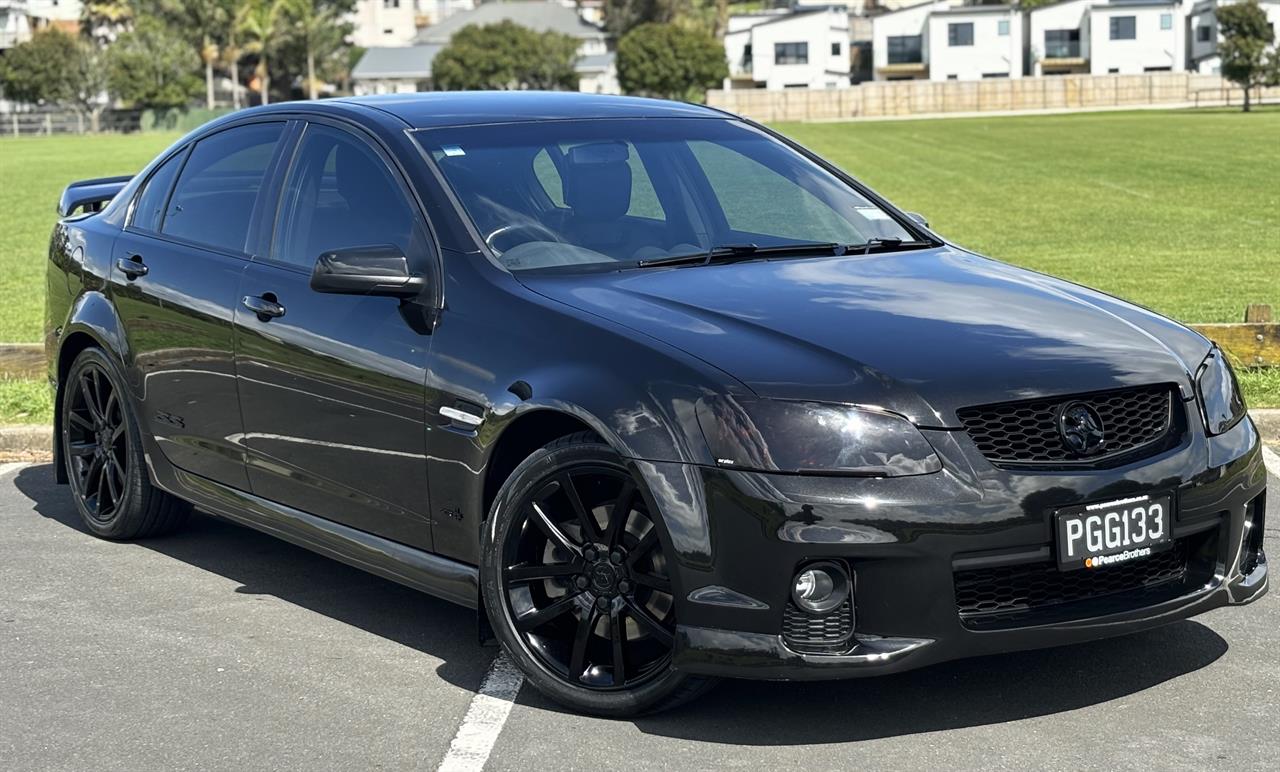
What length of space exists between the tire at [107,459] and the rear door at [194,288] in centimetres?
23

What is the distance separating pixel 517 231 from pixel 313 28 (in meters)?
134

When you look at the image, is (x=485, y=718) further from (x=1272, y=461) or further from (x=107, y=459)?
(x=1272, y=461)

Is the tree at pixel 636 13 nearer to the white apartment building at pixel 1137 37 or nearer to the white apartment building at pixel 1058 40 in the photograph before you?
the white apartment building at pixel 1058 40

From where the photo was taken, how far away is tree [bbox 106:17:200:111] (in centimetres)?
10650

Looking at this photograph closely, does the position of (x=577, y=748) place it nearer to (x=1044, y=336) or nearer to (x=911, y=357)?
(x=911, y=357)

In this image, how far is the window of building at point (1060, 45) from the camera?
11638cm

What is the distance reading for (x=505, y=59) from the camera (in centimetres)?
11500

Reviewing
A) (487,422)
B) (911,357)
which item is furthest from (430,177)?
(911,357)

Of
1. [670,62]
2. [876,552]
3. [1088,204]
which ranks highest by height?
[670,62]

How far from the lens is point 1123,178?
3069 cm

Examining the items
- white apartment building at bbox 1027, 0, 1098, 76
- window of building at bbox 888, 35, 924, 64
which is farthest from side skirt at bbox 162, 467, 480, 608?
window of building at bbox 888, 35, 924, 64

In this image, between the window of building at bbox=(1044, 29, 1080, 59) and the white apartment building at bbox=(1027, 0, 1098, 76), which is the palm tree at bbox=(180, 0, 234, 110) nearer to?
the white apartment building at bbox=(1027, 0, 1098, 76)

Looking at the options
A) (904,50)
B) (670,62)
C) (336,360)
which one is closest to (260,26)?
(670,62)

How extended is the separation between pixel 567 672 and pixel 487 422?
0.70 m
